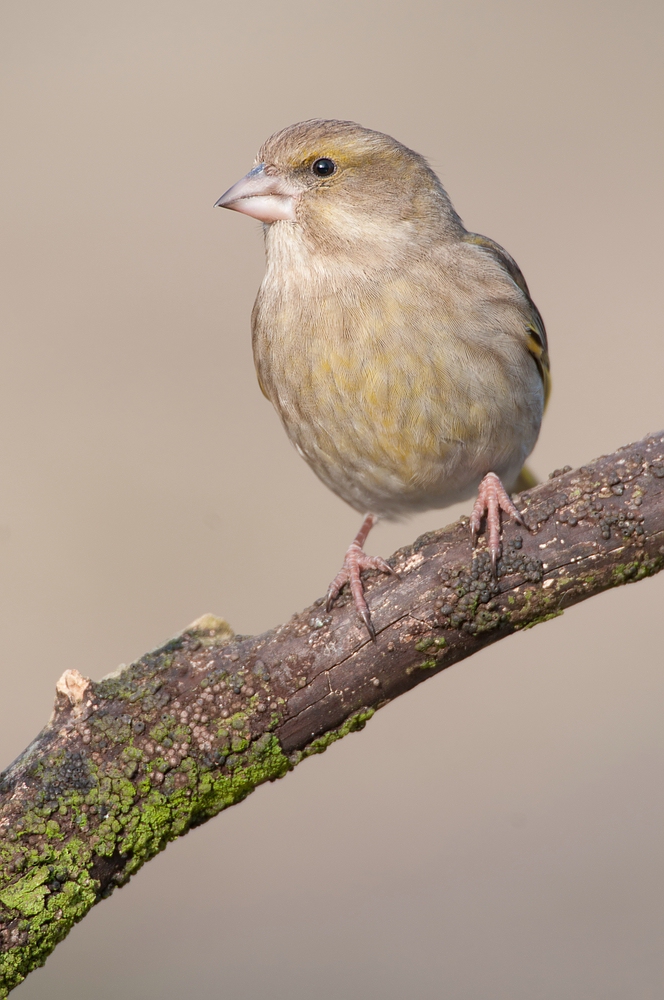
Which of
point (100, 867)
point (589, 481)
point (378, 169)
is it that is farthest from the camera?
point (378, 169)

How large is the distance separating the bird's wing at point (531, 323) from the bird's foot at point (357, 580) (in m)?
1.23

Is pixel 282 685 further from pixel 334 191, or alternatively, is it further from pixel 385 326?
pixel 334 191

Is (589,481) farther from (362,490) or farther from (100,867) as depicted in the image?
(100,867)

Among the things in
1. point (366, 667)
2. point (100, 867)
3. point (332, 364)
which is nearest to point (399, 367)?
point (332, 364)

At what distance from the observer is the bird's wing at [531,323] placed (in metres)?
4.01

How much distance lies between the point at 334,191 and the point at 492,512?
1.47 metres

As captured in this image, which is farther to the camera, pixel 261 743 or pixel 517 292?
pixel 517 292

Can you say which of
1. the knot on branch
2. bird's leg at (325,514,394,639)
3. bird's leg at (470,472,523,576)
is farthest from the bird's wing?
the knot on branch

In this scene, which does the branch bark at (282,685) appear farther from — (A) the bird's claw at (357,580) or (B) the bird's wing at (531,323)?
(B) the bird's wing at (531,323)

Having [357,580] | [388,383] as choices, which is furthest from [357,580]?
[388,383]

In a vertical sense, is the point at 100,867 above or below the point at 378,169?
below

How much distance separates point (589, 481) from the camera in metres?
3.03

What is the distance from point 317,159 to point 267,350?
766 mm

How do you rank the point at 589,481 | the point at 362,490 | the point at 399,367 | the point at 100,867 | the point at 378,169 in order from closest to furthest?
the point at 100,867 → the point at 589,481 → the point at 399,367 → the point at 378,169 → the point at 362,490
